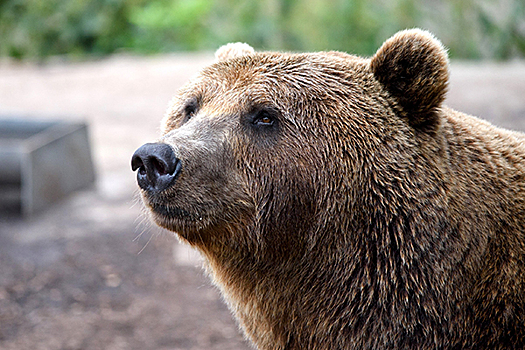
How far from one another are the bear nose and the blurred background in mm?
505

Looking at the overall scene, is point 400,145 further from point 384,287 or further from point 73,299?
point 73,299

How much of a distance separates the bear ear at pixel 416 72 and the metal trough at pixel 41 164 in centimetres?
645

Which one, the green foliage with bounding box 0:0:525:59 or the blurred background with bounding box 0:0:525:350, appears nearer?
the blurred background with bounding box 0:0:525:350

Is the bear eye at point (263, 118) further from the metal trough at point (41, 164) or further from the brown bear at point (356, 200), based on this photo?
the metal trough at point (41, 164)

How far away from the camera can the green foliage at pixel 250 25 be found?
13.3 m

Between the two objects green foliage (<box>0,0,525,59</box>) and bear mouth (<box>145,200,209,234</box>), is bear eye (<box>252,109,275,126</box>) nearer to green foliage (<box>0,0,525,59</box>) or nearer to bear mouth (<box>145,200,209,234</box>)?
bear mouth (<box>145,200,209,234</box>)

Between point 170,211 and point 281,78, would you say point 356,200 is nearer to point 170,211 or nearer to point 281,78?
point 281,78

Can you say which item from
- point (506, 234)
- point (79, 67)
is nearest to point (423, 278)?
point (506, 234)

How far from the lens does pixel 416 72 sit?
3.03 m

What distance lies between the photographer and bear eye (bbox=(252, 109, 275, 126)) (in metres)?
3.11

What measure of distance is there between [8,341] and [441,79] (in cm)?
516

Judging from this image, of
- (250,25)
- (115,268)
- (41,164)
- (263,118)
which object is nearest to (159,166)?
(263,118)

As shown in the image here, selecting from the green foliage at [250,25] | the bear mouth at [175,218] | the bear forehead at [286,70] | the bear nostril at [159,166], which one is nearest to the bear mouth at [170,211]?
the bear mouth at [175,218]

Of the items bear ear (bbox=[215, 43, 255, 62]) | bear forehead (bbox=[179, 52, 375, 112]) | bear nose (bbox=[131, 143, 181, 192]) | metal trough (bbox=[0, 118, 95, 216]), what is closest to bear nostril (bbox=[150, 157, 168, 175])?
bear nose (bbox=[131, 143, 181, 192])
